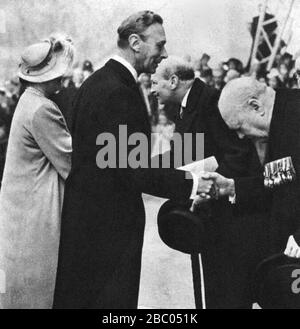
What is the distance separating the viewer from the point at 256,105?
505 centimetres

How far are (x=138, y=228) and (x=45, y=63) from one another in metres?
1.35

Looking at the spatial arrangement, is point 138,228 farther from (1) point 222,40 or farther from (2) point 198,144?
(1) point 222,40

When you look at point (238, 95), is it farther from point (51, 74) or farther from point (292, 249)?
point (51, 74)

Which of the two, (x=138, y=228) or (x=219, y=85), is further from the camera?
(x=219, y=85)

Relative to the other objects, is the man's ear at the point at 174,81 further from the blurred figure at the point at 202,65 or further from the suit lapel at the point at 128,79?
the suit lapel at the point at 128,79

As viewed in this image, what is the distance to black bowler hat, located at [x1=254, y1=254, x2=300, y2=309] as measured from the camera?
5.00 metres

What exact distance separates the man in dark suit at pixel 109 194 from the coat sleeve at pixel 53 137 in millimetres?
63

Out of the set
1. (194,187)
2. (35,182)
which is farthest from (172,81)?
(35,182)

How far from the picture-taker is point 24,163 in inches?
201

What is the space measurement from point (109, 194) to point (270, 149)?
118 centimetres

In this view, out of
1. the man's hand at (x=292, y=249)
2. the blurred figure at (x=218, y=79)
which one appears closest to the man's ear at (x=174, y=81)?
the blurred figure at (x=218, y=79)

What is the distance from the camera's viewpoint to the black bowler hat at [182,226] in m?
5.14
